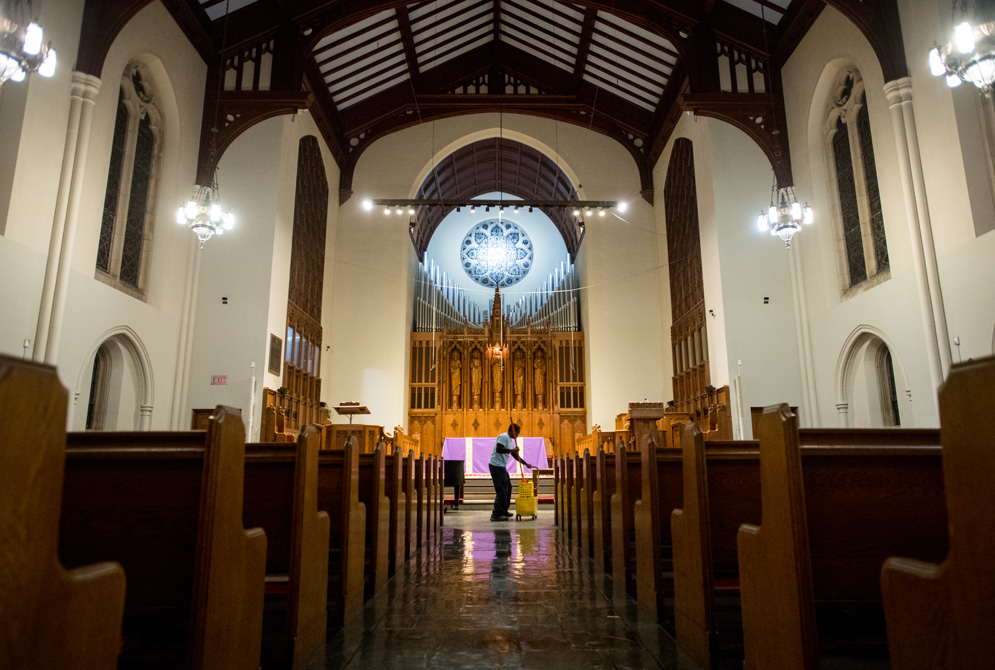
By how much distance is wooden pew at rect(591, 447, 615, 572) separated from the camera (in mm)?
4338

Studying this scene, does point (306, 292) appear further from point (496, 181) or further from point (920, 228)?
point (920, 228)

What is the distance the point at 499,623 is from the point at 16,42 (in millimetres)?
4564

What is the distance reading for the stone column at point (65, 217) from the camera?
6.37 m

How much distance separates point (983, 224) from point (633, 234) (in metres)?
8.45

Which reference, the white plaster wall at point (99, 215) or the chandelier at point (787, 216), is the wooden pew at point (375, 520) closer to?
the white plaster wall at point (99, 215)

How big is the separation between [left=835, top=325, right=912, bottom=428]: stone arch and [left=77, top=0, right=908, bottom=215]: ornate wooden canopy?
9.15 ft

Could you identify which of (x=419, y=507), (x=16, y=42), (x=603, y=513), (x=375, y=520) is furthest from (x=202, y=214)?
(x=603, y=513)

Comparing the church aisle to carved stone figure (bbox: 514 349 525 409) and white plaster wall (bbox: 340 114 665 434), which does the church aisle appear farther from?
carved stone figure (bbox: 514 349 525 409)

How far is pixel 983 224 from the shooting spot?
6191mm

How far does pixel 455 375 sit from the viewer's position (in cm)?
1516

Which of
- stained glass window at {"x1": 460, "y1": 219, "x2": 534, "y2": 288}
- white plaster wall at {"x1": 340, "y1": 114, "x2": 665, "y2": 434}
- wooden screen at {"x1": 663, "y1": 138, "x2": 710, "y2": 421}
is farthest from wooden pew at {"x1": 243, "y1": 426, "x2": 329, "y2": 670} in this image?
stained glass window at {"x1": 460, "y1": 219, "x2": 534, "y2": 288}

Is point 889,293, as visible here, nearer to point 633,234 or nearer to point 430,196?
point 633,234

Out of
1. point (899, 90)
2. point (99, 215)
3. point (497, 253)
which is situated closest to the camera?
point (899, 90)

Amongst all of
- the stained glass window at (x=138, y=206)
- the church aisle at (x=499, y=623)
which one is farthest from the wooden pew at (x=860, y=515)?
the stained glass window at (x=138, y=206)
